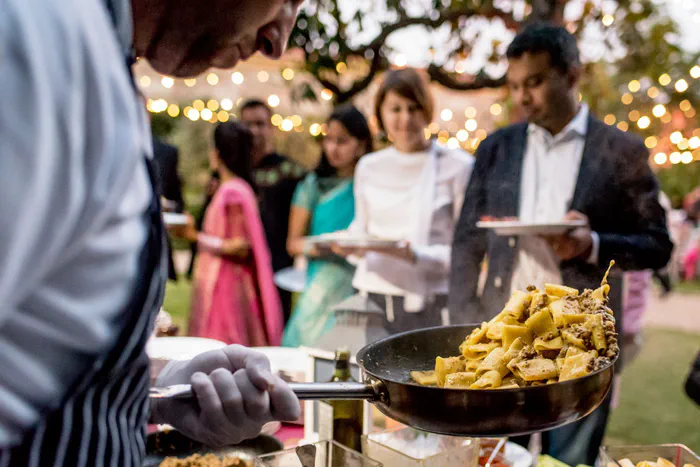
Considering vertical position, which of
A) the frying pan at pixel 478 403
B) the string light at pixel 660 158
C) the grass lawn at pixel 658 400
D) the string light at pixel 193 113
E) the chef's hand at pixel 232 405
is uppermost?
the string light at pixel 193 113

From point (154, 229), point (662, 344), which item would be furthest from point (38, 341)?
point (662, 344)

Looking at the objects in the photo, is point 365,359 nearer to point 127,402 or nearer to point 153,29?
point 127,402

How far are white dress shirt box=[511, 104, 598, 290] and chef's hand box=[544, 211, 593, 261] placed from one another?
0.34 ft

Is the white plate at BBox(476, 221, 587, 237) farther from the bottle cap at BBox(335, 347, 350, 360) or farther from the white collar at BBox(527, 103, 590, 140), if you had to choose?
the bottle cap at BBox(335, 347, 350, 360)

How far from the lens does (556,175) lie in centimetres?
236

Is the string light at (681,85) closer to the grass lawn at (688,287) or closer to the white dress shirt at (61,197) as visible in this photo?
the white dress shirt at (61,197)

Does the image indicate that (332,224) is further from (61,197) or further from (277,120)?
(61,197)

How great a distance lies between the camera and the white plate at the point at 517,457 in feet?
4.22

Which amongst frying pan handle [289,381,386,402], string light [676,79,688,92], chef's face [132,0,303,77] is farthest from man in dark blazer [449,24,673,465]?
string light [676,79,688,92]

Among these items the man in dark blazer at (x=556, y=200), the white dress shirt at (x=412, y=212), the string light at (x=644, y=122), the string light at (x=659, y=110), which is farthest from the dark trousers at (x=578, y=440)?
the string light at (x=659, y=110)

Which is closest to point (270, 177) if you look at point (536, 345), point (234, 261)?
point (234, 261)

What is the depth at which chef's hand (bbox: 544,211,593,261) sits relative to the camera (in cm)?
205

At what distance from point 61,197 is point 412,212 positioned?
8.43ft

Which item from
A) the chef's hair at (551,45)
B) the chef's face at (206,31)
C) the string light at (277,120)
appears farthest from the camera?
the string light at (277,120)
